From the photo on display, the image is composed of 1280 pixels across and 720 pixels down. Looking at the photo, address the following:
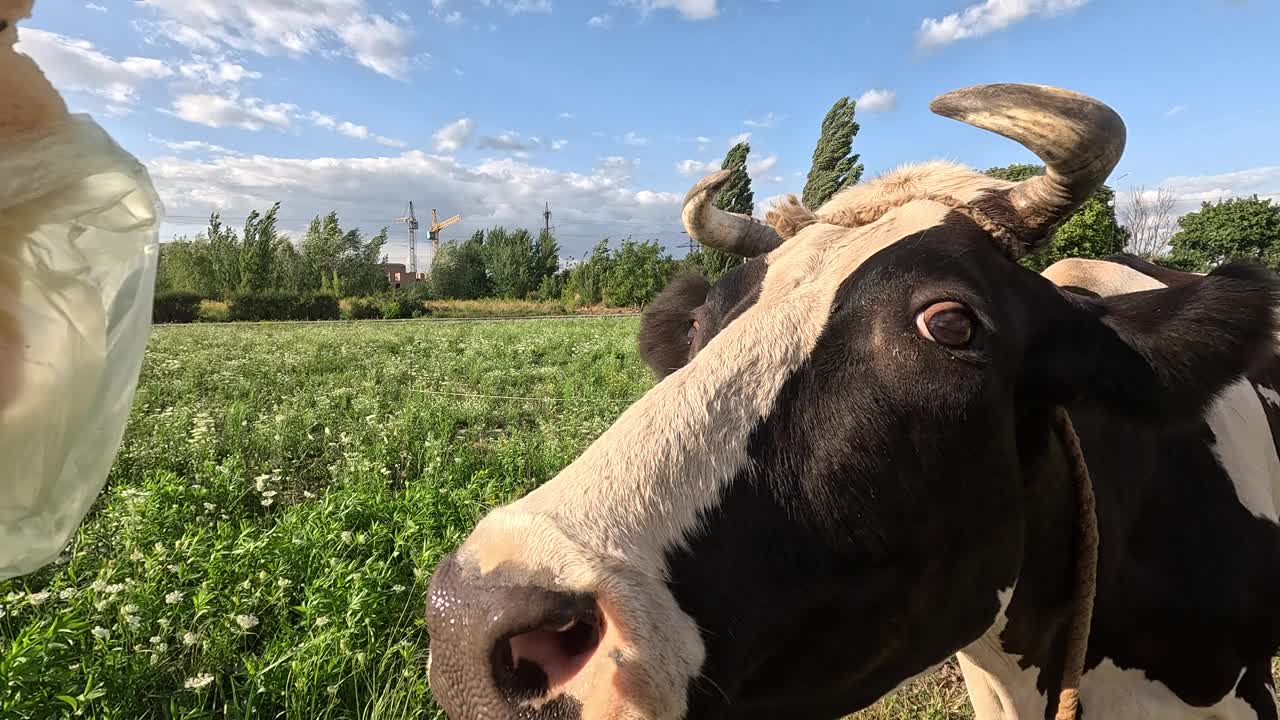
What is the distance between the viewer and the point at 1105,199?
2070 cm

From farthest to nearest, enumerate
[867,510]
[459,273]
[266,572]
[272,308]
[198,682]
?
1. [459,273]
2. [272,308]
3. [266,572]
4. [198,682]
5. [867,510]

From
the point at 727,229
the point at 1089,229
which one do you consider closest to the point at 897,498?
the point at 727,229

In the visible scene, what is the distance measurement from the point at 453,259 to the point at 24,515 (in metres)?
75.4

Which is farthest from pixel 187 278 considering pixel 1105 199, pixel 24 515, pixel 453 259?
pixel 24 515

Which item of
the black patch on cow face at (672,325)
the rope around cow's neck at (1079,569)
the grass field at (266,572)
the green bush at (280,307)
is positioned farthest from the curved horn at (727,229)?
the green bush at (280,307)

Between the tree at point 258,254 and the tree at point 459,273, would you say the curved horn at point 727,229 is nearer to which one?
the tree at point 258,254

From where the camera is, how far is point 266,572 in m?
3.62

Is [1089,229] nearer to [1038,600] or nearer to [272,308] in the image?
[1038,600]

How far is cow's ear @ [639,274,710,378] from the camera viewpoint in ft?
9.89

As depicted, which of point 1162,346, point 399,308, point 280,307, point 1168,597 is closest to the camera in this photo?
point 1162,346

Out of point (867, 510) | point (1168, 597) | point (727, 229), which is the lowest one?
point (1168, 597)

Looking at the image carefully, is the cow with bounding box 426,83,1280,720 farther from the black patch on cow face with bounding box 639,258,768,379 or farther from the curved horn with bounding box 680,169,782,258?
the black patch on cow face with bounding box 639,258,768,379

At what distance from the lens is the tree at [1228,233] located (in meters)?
32.4

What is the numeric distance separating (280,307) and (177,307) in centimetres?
606
